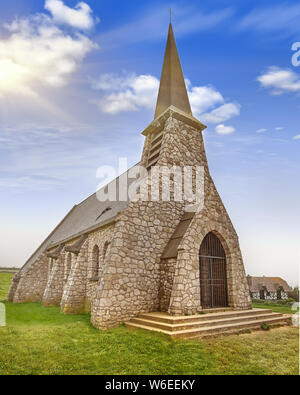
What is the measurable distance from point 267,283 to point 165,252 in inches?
1131

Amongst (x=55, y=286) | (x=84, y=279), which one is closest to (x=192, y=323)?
(x=84, y=279)

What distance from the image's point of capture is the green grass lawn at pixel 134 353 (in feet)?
19.8

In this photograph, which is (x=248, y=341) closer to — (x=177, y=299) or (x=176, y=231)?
(x=177, y=299)

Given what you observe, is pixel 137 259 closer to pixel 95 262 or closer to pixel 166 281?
pixel 166 281

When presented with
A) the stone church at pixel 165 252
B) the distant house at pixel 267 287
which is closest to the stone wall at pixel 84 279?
the stone church at pixel 165 252

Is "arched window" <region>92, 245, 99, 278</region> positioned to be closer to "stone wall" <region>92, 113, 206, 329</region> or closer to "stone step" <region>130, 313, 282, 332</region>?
"stone wall" <region>92, 113, 206, 329</region>

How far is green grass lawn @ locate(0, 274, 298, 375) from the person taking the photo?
6.02m

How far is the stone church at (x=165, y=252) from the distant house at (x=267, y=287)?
20.1m

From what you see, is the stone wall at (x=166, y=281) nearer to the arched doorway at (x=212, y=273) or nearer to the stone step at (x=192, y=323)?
the stone step at (x=192, y=323)

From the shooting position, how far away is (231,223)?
42.4 feet

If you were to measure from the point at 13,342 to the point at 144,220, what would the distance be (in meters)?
6.15

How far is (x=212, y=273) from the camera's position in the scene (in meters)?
11.8
